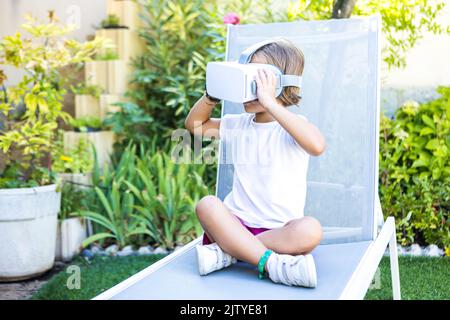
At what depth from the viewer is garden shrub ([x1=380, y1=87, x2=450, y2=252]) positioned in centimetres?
332

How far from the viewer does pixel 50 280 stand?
3191mm

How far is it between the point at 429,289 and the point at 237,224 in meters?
1.43

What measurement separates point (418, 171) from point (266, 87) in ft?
6.55

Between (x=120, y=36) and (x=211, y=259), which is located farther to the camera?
(x=120, y=36)

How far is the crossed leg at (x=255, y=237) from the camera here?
1.79m

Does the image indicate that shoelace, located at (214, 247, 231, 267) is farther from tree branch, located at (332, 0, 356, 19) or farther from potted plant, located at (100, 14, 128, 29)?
potted plant, located at (100, 14, 128, 29)

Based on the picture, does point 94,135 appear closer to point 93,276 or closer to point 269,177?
point 93,276

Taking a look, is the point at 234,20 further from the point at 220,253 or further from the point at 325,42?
the point at 220,253

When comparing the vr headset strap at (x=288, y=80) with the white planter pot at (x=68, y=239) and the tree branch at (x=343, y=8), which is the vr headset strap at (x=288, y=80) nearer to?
the tree branch at (x=343, y=8)

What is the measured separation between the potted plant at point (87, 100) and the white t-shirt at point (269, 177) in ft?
8.64

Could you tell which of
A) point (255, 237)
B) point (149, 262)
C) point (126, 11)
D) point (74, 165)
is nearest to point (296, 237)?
point (255, 237)

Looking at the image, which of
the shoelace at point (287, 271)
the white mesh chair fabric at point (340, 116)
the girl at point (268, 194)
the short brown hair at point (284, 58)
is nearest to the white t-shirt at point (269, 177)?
the girl at point (268, 194)

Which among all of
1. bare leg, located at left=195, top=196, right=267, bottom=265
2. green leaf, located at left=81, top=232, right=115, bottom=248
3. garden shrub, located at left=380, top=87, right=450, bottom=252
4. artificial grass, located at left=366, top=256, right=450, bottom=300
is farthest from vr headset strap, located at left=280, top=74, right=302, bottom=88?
green leaf, located at left=81, top=232, right=115, bottom=248

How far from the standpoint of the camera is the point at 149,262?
11.0ft
